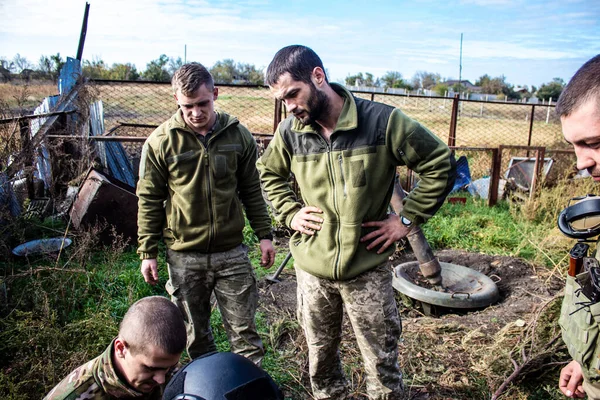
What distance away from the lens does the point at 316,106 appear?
2.34 m

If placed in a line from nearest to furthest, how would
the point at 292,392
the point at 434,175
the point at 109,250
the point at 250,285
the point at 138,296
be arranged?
the point at 434,175 < the point at 250,285 < the point at 292,392 < the point at 138,296 < the point at 109,250

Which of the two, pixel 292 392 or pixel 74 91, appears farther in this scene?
pixel 74 91

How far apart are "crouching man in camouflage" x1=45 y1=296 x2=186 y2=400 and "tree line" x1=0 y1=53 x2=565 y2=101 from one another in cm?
470

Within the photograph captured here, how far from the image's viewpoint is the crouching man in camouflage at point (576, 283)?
4.31 ft

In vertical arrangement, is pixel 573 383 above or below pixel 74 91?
below

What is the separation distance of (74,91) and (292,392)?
20.5 ft

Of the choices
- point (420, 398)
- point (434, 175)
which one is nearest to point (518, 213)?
point (420, 398)

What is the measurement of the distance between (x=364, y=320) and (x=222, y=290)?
0.97 metres

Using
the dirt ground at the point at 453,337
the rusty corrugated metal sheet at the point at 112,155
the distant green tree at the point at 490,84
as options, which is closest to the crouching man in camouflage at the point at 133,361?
the dirt ground at the point at 453,337

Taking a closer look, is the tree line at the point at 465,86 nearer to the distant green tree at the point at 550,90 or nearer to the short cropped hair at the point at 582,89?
the distant green tree at the point at 550,90

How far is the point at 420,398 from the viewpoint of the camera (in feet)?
10.3

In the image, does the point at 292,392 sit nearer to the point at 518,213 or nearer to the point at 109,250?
the point at 109,250

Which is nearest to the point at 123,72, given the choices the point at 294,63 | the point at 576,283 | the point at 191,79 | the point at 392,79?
the point at 191,79

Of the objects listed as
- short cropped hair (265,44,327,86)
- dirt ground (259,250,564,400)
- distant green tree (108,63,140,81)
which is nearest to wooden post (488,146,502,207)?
dirt ground (259,250,564,400)
